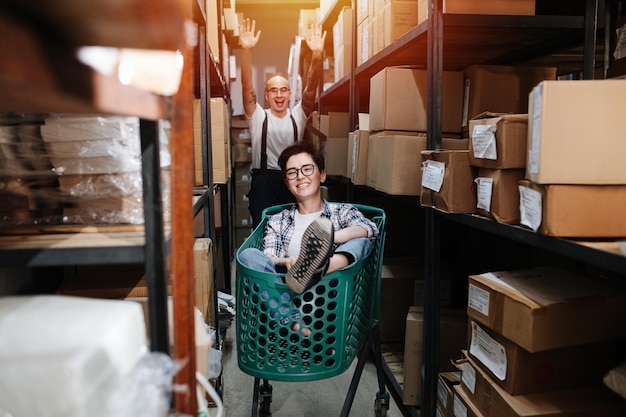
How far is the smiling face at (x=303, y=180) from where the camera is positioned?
2168mm

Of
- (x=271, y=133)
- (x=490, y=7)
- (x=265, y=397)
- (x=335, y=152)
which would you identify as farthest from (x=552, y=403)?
(x=271, y=133)

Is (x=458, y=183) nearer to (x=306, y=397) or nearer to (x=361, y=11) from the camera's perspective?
(x=306, y=397)

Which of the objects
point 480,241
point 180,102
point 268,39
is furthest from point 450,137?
point 268,39

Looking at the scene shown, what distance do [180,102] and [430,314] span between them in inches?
51.4

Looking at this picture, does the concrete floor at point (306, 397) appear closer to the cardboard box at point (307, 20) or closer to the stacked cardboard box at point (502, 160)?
the stacked cardboard box at point (502, 160)

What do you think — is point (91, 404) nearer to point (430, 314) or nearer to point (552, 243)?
point (552, 243)

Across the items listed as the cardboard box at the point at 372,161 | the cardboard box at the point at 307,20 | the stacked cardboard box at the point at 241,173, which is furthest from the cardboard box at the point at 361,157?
the stacked cardboard box at the point at 241,173

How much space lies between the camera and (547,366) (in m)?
1.31

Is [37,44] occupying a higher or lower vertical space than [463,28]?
lower

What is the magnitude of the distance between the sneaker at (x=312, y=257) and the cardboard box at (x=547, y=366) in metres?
0.53

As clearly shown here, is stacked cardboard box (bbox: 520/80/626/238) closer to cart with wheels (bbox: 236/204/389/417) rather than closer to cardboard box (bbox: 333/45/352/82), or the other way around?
cart with wheels (bbox: 236/204/389/417)

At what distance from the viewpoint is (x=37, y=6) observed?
0.59 metres

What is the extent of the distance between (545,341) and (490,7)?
1.12 meters

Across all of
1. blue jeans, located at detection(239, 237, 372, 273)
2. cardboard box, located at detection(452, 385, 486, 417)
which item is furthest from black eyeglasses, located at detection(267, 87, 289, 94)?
cardboard box, located at detection(452, 385, 486, 417)
